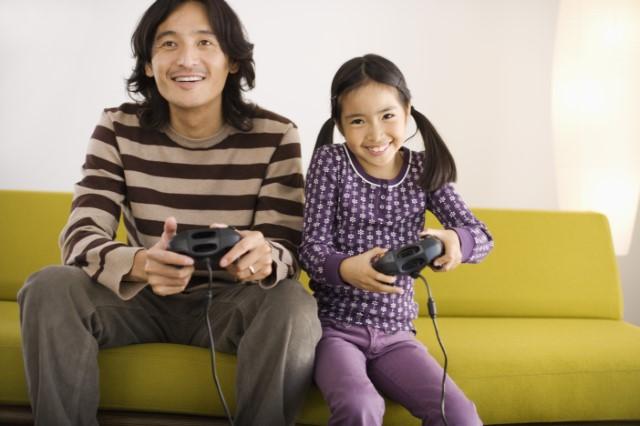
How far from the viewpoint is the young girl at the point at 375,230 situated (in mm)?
1489

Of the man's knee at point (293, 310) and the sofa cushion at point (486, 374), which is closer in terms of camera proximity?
the man's knee at point (293, 310)

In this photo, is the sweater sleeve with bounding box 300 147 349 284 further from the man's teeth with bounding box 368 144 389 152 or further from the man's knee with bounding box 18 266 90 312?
the man's knee with bounding box 18 266 90 312

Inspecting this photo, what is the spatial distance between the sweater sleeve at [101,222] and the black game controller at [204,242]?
20 centimetres

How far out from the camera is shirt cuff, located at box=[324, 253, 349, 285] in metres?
1.54

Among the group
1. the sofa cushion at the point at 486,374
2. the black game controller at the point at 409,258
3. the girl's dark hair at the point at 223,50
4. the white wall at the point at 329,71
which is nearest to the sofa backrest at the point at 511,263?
the sofa cushion at the point at 486,374

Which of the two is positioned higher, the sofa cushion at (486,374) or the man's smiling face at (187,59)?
Answer: the man's smiling face at (187,59)

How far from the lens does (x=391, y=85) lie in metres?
1.64

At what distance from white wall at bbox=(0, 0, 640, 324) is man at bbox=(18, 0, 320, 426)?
83 cm

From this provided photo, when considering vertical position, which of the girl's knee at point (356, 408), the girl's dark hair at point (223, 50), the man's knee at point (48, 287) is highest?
the girl's dark hair at point (223, 50)

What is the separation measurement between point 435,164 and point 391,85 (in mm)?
210

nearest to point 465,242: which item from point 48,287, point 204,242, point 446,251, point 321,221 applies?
point 446,251

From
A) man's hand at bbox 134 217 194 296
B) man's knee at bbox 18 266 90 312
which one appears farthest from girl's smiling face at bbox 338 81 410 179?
man's knee at bbox 18 266 90 312

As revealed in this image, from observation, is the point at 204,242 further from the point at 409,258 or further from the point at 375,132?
the point at 375,132

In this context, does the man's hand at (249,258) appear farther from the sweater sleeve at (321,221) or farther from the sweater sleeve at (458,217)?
the sweater sleeve at (458,217)
